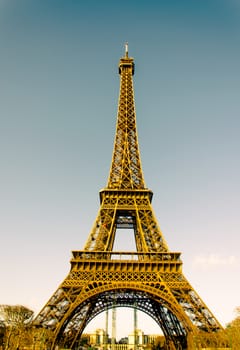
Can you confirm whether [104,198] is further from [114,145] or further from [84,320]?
[84,320]

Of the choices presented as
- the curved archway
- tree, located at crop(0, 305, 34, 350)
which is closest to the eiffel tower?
the curved archway

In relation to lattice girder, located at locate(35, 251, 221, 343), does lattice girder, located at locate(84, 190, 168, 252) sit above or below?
above

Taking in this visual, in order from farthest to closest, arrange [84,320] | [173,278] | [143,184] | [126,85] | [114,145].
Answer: [126,85], [114,145], [143,184], [84,320], [173,278]

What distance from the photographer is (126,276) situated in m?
33.0

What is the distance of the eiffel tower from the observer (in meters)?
30.7

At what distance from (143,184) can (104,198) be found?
5286 mm

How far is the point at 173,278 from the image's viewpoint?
32.9 m

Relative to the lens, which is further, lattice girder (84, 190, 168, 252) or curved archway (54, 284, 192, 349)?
lattice girder (84, 190, 168, 252)

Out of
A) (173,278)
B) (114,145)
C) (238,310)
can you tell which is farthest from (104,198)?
(238,310)

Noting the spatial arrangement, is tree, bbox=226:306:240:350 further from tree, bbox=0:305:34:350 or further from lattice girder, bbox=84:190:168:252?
tree, bbox=0:305:34:350

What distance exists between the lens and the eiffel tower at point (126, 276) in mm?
30688

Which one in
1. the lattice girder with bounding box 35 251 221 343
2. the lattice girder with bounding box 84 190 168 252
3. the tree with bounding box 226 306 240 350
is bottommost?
the tree with bounding box 226 306 240 350

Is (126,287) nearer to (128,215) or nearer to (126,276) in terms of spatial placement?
(126,276)

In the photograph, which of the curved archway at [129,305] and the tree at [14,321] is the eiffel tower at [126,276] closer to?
the curved archway at [129,305]
